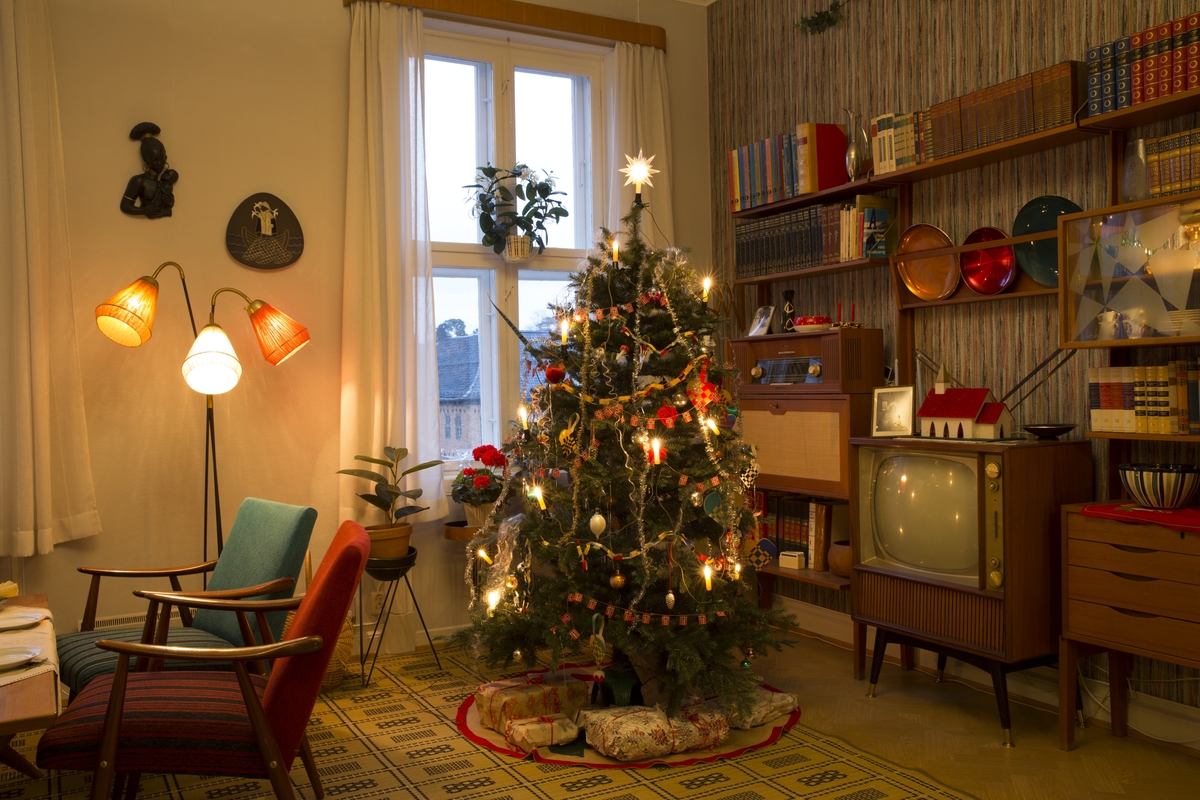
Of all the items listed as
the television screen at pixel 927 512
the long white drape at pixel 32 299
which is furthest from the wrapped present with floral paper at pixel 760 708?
the long white drape at pixel 32 299

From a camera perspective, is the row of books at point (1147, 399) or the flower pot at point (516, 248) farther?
the flower pot at point (516, 248)

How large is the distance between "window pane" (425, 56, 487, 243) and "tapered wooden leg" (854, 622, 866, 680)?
2.65 m

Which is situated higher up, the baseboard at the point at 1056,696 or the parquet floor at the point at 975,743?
the baseboard at the point at 1056,696

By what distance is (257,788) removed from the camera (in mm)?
2922

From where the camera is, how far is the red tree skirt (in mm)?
3119

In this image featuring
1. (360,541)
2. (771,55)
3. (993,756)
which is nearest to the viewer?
(360,541)

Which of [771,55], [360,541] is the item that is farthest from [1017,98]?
[360,541]

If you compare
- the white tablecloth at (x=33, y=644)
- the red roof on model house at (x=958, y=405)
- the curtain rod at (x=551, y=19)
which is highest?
the curtain rod at (x=551, y=19)

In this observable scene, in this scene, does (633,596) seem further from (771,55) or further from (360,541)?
(771,55)

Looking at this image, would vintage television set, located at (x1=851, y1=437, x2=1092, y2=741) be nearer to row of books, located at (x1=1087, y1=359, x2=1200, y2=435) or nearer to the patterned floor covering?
row of books, located at (x1=1087, y1=359, x2=1200, y2=435)

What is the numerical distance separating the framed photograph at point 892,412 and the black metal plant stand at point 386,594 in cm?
206

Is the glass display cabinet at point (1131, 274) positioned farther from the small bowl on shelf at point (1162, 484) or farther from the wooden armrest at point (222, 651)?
the wooden armrest at point (222, 651)

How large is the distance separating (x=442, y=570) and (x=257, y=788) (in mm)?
1834

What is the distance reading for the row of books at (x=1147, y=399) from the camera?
287cm
